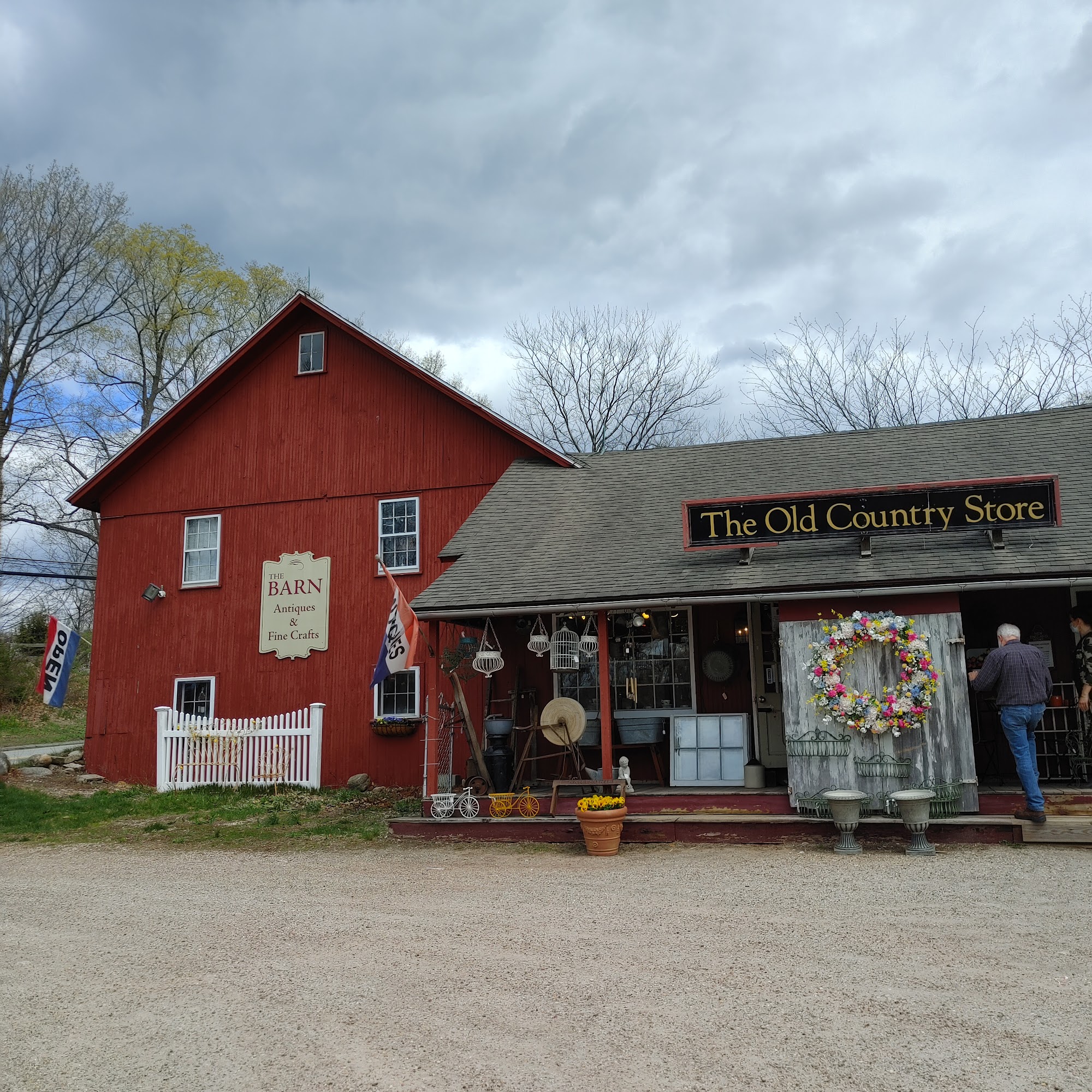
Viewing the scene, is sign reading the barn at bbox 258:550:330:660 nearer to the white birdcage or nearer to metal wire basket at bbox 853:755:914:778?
the white birdcage

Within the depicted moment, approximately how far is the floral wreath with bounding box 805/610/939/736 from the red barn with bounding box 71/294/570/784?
647 centimetres

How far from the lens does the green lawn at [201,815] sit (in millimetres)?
12031

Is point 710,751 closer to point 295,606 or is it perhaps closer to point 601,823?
point 601,823

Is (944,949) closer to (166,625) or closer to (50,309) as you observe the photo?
(166,625)

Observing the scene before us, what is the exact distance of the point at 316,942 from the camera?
683 centimetres

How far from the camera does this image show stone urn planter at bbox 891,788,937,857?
31.0 feet

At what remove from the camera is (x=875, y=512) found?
35.8 ft

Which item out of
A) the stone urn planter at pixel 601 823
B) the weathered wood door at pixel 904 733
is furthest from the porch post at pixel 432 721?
the weathered wood door at pixel 904 733

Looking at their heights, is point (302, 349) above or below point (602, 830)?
above

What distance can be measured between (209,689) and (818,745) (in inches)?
419

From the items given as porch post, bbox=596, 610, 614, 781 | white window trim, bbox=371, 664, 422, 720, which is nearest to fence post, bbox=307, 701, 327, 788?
white window trim, bbox=371, 664, 422, 720

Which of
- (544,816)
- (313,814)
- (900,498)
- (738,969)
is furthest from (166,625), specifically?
(738,969)

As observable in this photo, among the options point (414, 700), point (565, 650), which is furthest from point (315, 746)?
point (565, 650)

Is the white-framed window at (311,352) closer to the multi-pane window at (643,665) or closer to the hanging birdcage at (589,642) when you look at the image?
the multi-pane window at (643,665)
